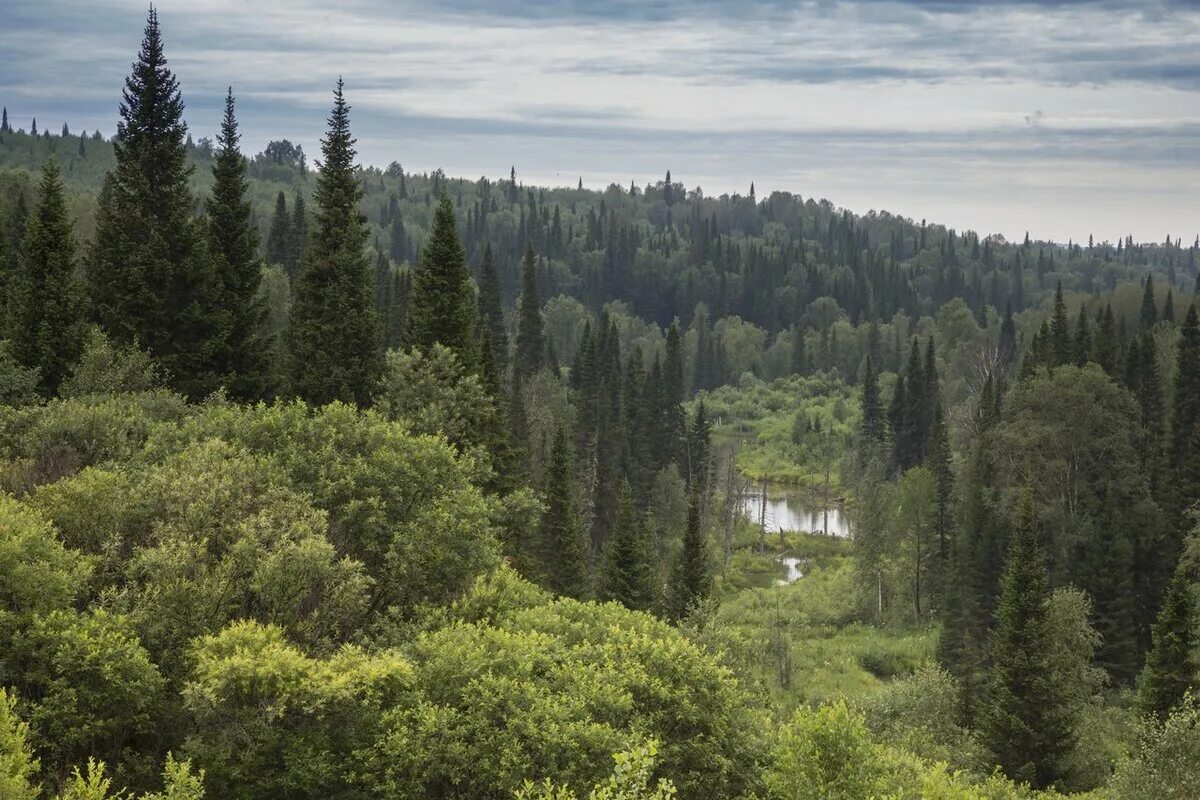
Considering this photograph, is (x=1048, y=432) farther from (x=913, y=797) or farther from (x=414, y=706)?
(x=414, y=706)

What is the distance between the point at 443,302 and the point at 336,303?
511 cm

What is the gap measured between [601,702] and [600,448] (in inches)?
2888

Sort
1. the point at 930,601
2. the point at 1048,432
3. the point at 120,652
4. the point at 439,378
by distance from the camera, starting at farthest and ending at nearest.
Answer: the point at 930,601 → the point at 1048,432 → the point at 439,378 → the point at 120,652

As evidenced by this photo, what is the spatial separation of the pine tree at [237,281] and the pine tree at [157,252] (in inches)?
43.2

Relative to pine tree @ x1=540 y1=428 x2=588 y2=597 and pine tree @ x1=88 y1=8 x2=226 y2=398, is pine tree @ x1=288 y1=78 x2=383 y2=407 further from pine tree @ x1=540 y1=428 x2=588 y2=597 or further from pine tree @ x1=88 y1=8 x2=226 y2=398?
pine tree @ x1=540 y1=428 x2=588 y2=597

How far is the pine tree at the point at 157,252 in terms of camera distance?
45406mm

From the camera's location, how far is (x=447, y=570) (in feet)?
95.1

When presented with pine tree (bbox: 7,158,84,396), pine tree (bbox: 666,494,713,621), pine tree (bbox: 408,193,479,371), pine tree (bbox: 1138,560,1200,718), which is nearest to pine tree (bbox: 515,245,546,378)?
pine tree (bbox: 666,494,713,621)

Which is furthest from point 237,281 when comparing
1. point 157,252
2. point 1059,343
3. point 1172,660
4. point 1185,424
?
point 1059,343

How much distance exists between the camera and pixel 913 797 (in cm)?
2456

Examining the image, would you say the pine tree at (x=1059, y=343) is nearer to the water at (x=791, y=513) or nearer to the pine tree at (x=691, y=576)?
the water at (x=791, y=513)

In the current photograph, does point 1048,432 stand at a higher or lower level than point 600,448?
higher

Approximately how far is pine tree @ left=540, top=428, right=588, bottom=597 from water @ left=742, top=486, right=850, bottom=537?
57.7 meters

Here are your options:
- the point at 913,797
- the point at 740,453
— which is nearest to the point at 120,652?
the point at 913,797
